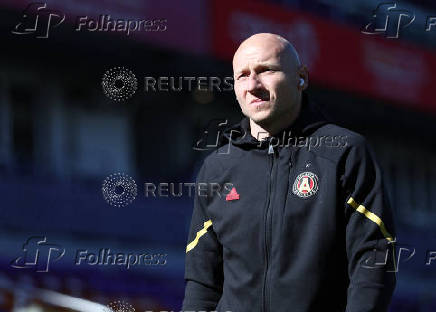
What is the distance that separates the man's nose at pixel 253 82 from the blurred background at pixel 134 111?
504 cm

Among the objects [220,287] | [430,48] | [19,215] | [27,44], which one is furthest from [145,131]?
[220,287]

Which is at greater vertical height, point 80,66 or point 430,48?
point 430,48

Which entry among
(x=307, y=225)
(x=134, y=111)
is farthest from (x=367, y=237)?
(x=134, y=111)

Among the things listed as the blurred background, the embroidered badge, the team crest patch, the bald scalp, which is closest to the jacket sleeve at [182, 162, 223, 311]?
the embroidered badge

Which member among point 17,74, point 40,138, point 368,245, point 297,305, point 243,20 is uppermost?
point 243,20

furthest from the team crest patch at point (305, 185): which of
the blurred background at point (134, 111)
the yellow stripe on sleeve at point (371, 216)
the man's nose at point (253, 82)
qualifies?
the blurred background at point (134, 111)

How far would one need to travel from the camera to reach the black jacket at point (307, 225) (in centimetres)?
324

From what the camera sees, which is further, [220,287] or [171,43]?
[171,43]

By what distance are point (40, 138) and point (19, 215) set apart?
220cm

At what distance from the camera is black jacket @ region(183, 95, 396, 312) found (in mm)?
3242

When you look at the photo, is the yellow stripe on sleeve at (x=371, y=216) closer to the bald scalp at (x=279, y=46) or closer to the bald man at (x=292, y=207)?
the bald man at (x=292, y=207)

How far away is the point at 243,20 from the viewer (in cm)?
1504

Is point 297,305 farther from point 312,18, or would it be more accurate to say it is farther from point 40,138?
point 312,18

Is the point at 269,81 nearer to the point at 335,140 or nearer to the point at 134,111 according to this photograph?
the point at 335,140
